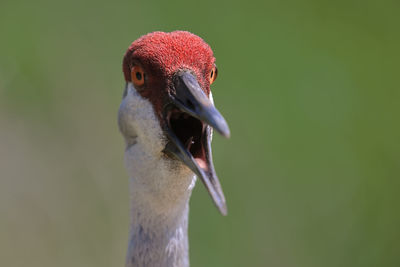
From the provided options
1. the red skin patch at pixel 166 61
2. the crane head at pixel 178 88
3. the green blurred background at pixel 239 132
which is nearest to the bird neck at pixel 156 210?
the crane head at pixel 178 88

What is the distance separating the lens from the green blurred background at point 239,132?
460 cm

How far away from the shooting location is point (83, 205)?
15.6 feet

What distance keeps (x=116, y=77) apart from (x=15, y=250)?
6.10 ft

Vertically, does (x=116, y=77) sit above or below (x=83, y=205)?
above

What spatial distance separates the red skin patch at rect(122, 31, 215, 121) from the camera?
6.68 ft

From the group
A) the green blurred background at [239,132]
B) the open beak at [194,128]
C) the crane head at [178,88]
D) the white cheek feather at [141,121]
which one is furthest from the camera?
the green blurred background at [239,132]

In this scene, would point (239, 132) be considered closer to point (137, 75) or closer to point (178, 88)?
point (137, 75)

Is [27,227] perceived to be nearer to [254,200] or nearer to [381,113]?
[254,200]

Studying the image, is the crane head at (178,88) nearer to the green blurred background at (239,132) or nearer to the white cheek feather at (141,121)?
the white cheek feather at (141,121)

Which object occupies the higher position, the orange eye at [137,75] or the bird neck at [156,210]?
the orange eye at [137,75]

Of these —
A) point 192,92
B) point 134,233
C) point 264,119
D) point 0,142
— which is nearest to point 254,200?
point 264,119

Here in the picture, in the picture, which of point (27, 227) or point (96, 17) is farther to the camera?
point (96, 17)

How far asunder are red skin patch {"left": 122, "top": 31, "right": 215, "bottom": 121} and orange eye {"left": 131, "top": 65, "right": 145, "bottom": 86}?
2 cm

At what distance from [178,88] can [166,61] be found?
0.13m
